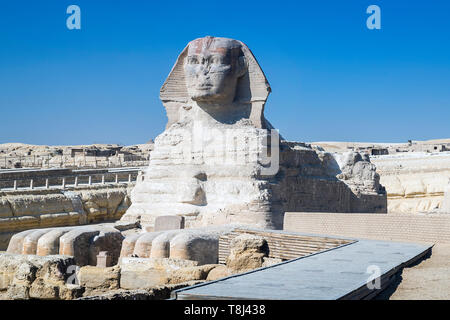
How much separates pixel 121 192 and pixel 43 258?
55.9 feet

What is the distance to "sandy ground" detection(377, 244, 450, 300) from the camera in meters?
5.90

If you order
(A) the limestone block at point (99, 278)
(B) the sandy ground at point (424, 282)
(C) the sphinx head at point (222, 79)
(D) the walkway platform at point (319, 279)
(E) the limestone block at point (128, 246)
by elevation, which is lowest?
(A) the limestone block at point (99, 278)

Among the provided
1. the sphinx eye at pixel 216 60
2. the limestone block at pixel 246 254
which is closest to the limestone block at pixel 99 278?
the limestone block at pixel 246 254

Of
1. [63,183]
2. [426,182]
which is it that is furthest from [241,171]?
[426,182]

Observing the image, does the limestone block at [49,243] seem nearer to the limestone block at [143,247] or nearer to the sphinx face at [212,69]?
the limestone block at [143,247]

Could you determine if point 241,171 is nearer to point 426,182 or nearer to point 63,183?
point 63,183

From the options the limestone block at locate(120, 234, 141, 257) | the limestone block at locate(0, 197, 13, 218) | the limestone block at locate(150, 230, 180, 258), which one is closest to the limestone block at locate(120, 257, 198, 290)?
the limestone block at locate(150, 230, 180, 258)

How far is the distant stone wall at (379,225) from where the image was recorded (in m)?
9.80

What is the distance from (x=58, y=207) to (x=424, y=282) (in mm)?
17476

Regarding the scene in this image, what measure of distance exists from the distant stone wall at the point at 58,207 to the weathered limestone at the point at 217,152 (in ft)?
22.1

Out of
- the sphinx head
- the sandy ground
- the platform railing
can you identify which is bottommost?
the sandy ground

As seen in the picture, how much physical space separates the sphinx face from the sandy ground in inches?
318

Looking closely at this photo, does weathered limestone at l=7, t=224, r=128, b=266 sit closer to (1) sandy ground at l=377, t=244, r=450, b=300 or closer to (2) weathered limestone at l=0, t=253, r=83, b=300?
(2) weathered limestone at l=0, t=253, r=83, b=300

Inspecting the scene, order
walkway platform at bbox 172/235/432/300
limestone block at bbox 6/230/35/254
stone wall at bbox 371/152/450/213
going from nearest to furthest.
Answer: walkway platform at bbox 172/235/432/300, limestone block at bbox 6/230/35/254, stone wall at bbox 371/152/450/213
